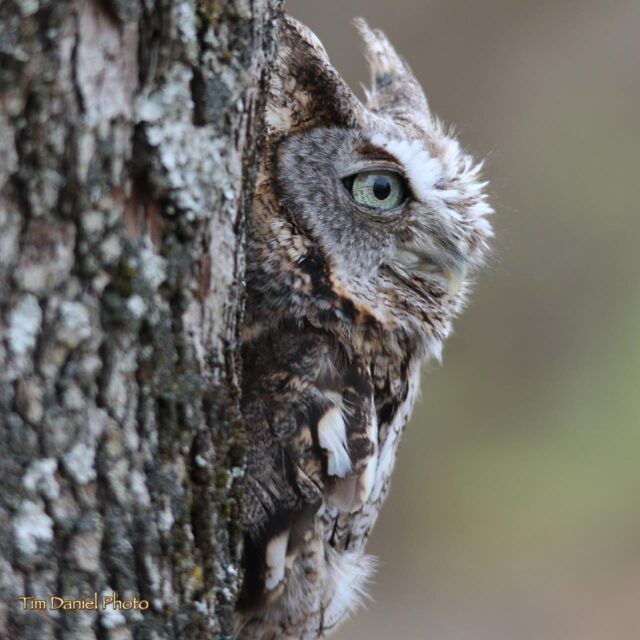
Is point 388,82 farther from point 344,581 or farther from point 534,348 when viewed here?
point 534,348

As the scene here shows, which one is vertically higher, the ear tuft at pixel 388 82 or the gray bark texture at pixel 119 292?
the ear tuft at pixel 388 82

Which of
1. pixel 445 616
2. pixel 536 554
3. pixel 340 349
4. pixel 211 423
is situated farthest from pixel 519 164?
pixel 211 423

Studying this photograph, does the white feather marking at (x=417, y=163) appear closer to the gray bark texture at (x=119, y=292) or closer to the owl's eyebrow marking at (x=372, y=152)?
the owl's eyebrow marking at (x=372, y=152)

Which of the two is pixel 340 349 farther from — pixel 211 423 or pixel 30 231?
pixel 30 231

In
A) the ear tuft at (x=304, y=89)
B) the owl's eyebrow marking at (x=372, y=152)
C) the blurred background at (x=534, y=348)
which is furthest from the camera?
the blurred background at (x=534, y=348)

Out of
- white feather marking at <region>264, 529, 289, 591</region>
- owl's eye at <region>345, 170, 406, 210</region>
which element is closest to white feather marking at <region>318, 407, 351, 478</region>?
white feather marking at <region>264, 529, 289, 591</region>

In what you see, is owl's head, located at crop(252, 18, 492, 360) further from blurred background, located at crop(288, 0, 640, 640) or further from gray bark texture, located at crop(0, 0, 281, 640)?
blurred background, located at crop(288, 0, 640, 640)

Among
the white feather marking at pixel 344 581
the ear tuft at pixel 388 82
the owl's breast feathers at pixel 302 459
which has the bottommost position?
the white feather marking at pixel 344 581

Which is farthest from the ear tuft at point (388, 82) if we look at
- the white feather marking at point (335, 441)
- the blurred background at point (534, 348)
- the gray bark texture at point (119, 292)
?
the blurred background at point (534, 348)
